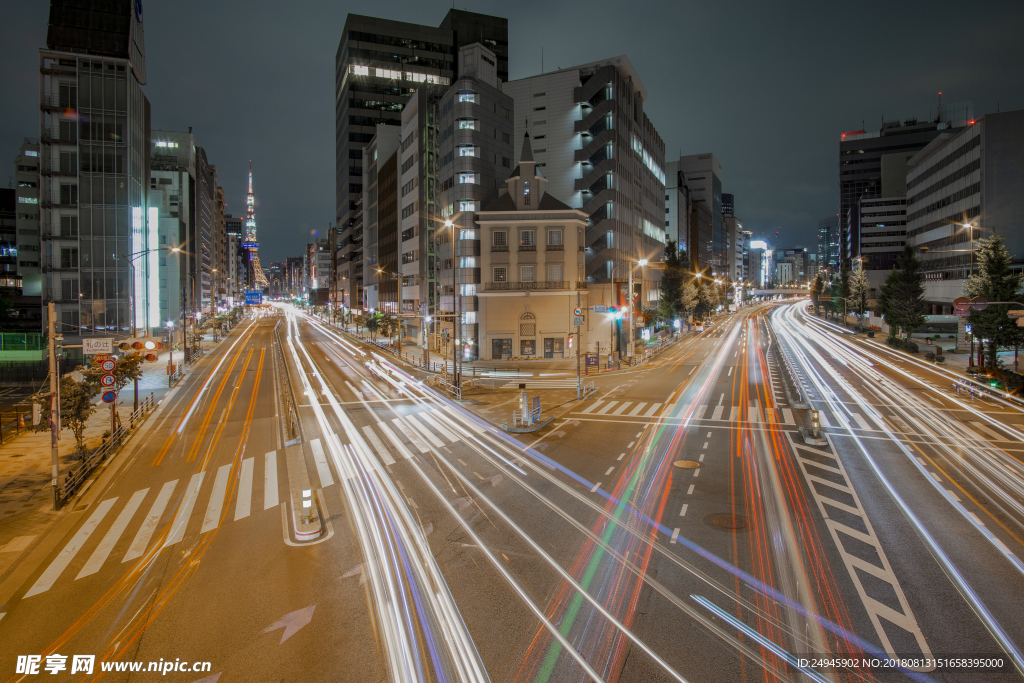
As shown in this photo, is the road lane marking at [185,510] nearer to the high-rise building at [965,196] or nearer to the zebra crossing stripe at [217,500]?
the zebra crossing stripe at [217,500]

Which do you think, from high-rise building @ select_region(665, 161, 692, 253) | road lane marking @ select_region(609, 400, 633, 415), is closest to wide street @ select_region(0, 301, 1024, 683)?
road lane marking @ select_region(609, 400, 633, 415)

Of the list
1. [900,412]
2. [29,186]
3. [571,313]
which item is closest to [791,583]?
[900,412]

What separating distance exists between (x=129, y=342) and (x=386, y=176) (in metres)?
82.4

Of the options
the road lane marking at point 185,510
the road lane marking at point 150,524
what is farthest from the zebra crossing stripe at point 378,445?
the road lane marking at point 150,524

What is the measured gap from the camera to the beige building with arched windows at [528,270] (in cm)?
5788

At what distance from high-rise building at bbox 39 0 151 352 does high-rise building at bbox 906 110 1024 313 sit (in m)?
85.9

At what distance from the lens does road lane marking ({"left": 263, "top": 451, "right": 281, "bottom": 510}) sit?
645 inches

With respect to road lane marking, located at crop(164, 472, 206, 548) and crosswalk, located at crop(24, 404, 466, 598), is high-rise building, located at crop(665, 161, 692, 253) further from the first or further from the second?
road lane marking, located at crop(164, 472, 206, 548)

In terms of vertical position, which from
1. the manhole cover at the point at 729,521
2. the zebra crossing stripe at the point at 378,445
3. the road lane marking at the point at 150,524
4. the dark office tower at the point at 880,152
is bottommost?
the road lane marking at the point at 150,524

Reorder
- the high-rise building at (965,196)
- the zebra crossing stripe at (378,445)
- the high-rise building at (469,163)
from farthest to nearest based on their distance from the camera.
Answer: the high-rise building at (965,196) → the high-rise building at (469,163) → the zebra crossing stripe at (378,445)

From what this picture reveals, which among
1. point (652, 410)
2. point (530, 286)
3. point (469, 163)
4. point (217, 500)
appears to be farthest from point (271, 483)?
point (469, 163)

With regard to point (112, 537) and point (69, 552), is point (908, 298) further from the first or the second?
point (69, 552)

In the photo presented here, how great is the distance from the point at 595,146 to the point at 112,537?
6770 centimetres

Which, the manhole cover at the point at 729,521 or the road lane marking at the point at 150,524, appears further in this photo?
the manhole cover at the point at 729,521
